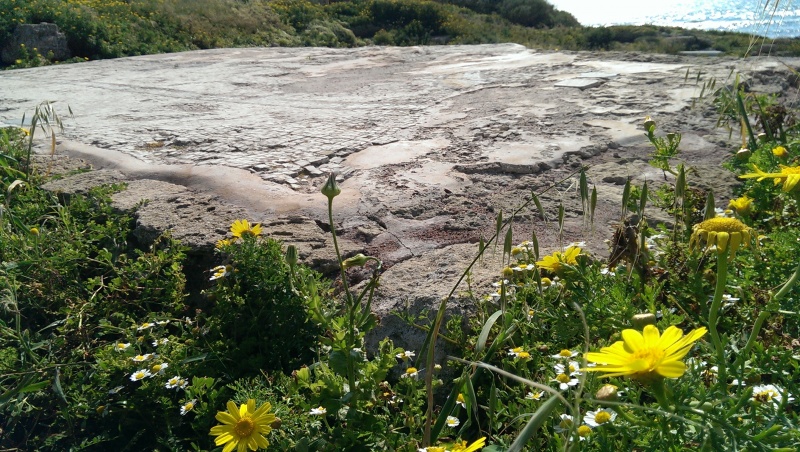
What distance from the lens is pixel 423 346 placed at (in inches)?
49.9

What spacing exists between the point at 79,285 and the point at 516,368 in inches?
60.7

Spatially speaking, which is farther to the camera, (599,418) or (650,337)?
(599,418)

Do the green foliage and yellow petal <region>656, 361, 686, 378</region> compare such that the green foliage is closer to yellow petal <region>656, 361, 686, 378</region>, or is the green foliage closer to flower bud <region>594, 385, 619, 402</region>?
flower bud <region>594, 385, 619, 402</region>

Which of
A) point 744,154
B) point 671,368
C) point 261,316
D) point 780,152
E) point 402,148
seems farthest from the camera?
point 402,148

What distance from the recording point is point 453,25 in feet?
46.8

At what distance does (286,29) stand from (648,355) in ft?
42.5

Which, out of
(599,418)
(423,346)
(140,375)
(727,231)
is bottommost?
(140,375)

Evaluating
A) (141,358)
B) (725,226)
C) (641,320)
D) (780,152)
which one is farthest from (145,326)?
(780,152)

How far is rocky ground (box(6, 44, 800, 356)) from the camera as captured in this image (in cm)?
236

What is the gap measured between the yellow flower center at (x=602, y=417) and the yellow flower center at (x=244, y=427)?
67 centimetres

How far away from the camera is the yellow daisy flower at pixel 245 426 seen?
1.36m

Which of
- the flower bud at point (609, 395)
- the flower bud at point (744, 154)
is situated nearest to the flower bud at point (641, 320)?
the flower bud at point (609, 395)

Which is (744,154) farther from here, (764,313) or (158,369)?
(158,369)

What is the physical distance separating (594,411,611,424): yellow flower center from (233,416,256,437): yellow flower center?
67cm
